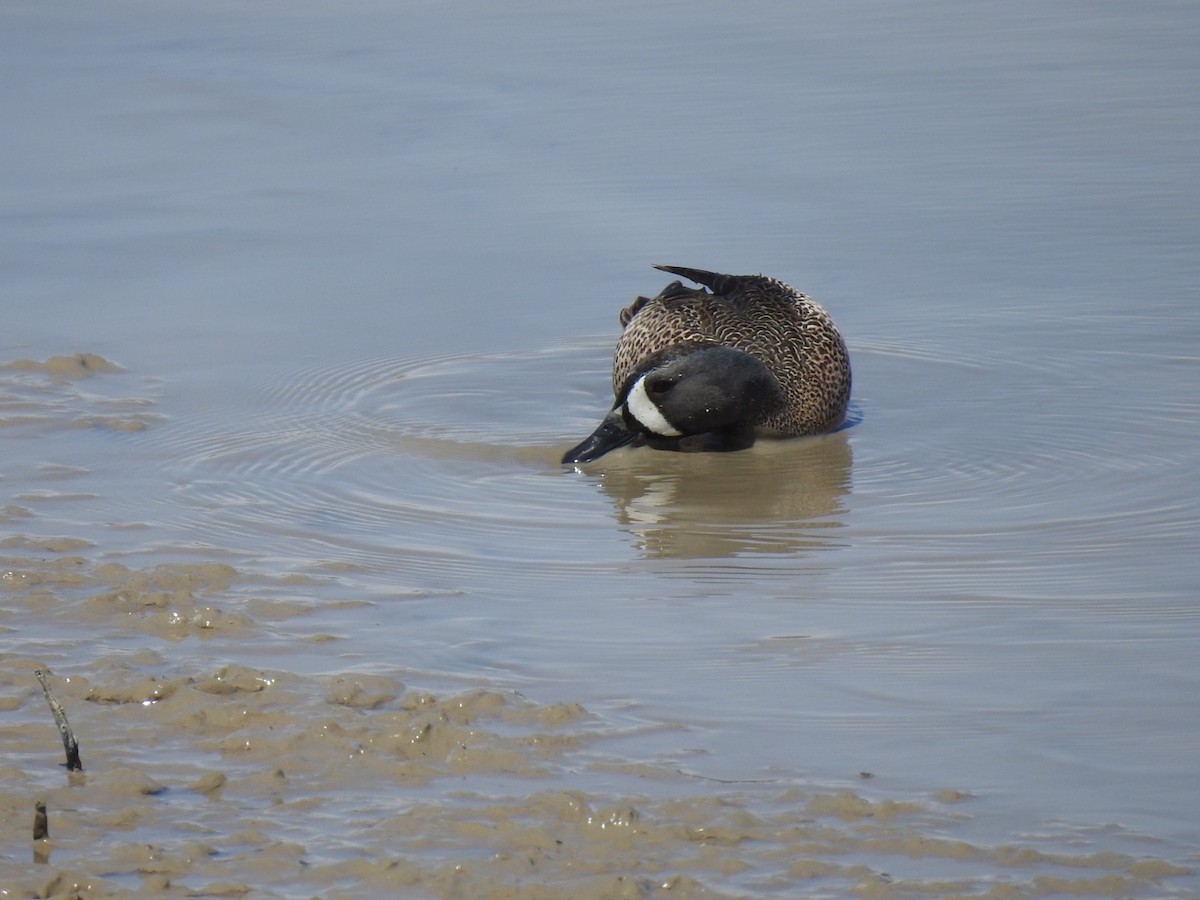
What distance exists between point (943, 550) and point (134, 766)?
2764mm

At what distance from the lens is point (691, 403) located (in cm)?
717

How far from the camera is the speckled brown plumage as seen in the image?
7441 millimetres

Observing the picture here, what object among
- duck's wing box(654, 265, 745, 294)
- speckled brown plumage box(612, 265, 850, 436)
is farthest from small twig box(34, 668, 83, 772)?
duck's wing box(654, 265, 745, 294)

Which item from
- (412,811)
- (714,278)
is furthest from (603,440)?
(412,811)

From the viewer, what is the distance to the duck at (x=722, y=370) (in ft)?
23.4

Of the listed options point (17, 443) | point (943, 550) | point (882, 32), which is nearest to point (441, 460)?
point (17, 443)

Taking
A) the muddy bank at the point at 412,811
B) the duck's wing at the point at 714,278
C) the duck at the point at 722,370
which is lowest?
the muddy bank at the point at 412,811

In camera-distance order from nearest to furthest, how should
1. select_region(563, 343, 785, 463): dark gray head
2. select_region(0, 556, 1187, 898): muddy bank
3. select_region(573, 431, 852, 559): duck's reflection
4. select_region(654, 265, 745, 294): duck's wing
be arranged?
select_region(0, 556, 1187, 898): muddy bank
select_region(573, 431, 852, 559): duck's reflection
select_region(563, 343, 785, 463): dark gray head
select_region(654, 265, 745, 294): duck's wing

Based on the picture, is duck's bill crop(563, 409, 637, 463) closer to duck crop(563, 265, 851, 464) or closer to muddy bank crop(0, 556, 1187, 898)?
duck crop(563, 265, 851, 464)

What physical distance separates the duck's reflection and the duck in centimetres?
10

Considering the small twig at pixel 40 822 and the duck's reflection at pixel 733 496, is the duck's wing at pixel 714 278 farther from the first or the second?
the small twig at pixel 40 822

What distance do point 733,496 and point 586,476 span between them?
588 mm

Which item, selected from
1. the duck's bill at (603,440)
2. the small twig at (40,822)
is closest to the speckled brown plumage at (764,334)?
the duck's bill at (603,440)

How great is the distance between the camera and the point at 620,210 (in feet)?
32.6
